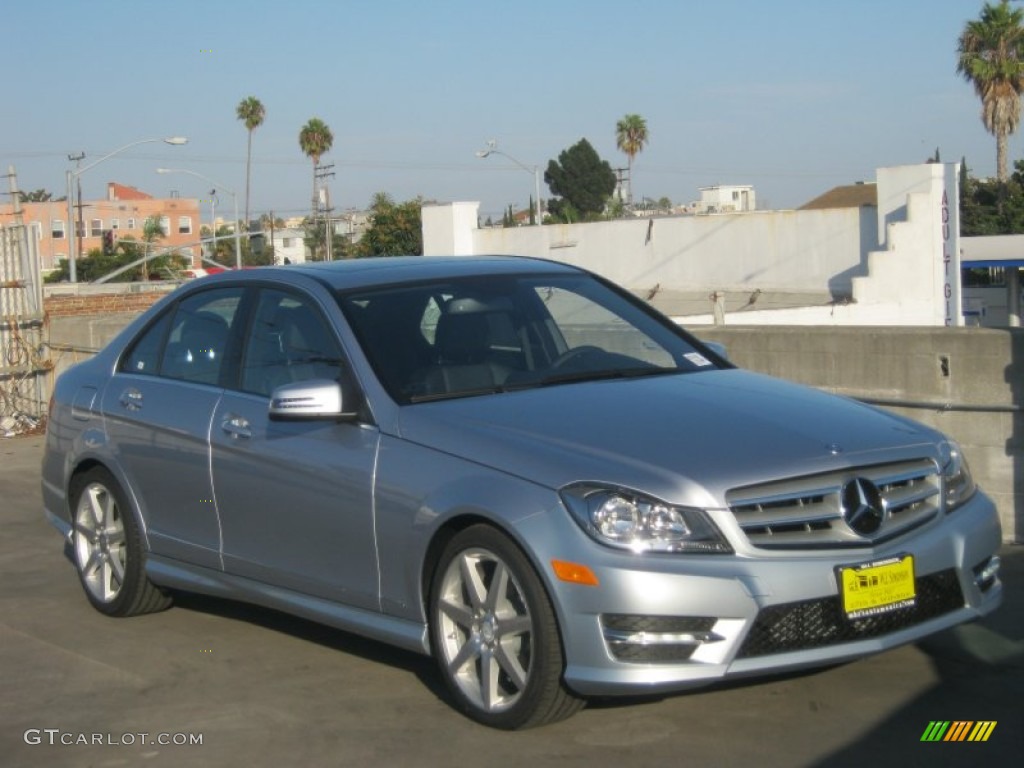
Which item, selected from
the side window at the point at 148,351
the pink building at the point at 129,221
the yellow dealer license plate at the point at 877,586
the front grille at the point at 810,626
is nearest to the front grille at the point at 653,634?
the front grille at the point at 810,626

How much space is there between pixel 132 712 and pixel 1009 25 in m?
56.1

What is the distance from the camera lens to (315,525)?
561cm

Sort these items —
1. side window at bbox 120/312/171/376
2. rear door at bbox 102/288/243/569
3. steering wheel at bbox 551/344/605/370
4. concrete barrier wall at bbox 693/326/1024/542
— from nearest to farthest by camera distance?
steering wheel at bbox 551/344/605/370, rear door at bbox 102/288/243/569, side window at bbox 120/312/171/376, concrete barrier wall at bbox 693/326/1024/542

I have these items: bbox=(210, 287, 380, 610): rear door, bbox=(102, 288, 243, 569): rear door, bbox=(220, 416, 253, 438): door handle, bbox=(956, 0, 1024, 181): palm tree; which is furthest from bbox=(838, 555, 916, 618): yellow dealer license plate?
bbox=(956, 0, 1024, 181): palm tree

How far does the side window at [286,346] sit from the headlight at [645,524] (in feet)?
5.12

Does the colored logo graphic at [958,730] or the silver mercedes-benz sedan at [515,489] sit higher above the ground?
the silver mercedes-benz sedan at [515,489]

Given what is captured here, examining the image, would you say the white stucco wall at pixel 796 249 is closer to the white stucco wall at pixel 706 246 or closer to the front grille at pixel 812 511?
the white stucco wall at pixel 706 246

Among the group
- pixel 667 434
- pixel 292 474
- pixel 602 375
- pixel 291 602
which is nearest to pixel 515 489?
pixel 667 434

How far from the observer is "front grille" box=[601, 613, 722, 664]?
4.50 metres

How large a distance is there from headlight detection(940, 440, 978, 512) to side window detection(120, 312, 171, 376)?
146 inches

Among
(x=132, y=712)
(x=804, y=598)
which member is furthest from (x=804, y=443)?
(x=132, y=712)

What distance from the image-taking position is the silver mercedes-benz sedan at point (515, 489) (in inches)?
179

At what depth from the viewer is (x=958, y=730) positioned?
4.81 meters

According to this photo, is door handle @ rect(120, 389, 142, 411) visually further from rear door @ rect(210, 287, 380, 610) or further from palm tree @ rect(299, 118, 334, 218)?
palm tree @ rect(299, 118, 334, 218)
